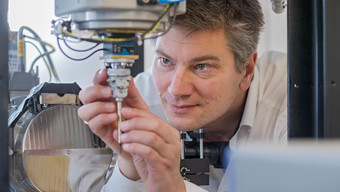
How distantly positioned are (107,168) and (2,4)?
0.62 meters

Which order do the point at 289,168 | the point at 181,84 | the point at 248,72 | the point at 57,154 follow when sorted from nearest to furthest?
the point at 289,168, the point at 57,154, the point at 181,84, the point at 248,72

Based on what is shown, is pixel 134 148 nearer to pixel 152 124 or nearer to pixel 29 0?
pixel 152 124

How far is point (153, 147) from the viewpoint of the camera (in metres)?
0.98

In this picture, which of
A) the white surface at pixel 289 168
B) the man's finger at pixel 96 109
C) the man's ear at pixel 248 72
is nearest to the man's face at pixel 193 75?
the man's ear at pixel 248 72

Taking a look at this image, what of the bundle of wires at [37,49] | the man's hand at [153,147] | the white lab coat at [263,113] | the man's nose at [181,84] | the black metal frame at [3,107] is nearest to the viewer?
the black metal frame at [3,107]

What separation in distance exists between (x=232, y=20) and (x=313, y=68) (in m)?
0.44

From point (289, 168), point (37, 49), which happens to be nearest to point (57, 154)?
point (289, 168)

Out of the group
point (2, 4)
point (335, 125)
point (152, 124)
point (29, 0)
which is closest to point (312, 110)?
point (335, 125)

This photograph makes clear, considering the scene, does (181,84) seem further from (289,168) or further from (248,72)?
(289,168)

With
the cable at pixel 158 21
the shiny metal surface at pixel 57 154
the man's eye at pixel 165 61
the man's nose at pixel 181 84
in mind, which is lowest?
the shiny metal surface at pixel 57 154

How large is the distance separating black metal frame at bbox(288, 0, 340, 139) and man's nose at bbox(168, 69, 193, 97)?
1.15ft

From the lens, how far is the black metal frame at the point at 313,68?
987 millimetres

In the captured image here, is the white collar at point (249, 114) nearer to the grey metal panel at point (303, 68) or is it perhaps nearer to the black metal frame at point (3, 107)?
the grey metal panel at point (303, 68)

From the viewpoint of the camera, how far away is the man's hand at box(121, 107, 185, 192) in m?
0.93
